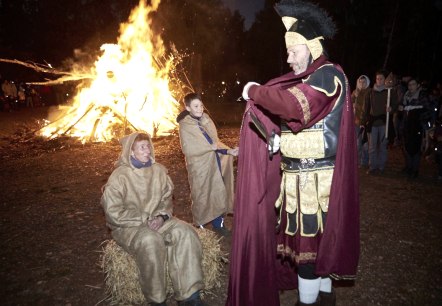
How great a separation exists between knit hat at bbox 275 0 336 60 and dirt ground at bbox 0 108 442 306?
8.55 ft

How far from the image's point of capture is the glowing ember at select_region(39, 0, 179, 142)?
12141 millimetres

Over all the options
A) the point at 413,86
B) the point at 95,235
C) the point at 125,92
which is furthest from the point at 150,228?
the point at 125,92

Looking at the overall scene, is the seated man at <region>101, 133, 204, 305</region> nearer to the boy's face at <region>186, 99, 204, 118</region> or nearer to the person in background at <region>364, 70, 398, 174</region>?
the boy's face at <region>186, 99, 204, 118</region>

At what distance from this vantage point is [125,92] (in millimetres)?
12250

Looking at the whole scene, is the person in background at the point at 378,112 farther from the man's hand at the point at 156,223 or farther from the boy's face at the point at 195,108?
the man's hand at the point at 156,223

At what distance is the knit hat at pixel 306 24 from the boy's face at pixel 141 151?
1864 millimetres

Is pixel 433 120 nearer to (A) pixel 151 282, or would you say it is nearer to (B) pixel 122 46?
(A) pixel 151 282

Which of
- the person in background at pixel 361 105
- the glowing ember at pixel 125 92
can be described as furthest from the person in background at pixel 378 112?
the glowing ember at pixel 125 92

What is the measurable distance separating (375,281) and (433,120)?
5.88 m

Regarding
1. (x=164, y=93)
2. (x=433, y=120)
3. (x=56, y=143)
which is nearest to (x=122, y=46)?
(x=164, y=93)

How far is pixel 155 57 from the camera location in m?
12.5

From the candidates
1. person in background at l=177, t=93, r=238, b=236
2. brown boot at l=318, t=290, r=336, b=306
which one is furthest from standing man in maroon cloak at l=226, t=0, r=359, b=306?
person in background at l=177, t=93, r=238, b=236

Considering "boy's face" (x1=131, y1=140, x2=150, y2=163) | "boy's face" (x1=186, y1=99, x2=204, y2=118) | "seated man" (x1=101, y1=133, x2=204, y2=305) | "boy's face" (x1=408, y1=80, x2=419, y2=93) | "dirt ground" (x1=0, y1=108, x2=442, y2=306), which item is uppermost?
"boy's face" (x1=408, y1=80, x2=419, y2=93)

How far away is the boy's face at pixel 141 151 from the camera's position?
11.8 feet
